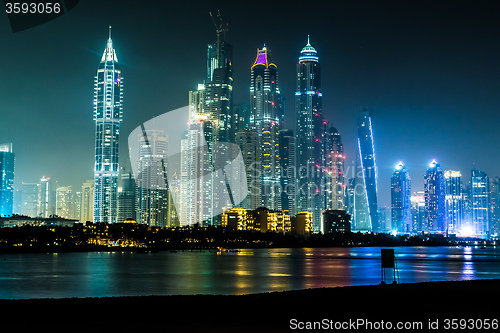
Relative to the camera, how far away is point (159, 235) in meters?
183

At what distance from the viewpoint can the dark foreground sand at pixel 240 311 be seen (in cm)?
1681

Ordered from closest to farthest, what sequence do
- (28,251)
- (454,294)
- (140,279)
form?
(454,294) < (140,279) < (28,251)

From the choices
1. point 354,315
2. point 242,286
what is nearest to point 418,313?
point 354,315

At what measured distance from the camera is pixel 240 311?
19.7 m

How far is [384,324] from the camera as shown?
664 inches

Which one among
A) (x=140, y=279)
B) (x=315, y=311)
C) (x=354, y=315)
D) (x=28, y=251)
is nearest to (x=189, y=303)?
(x=315, y=311)

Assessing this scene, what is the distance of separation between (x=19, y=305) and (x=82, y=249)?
140763 millimetres

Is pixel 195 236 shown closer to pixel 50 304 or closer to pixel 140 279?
pixel 140 279

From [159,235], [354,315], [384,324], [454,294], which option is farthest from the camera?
[159,235]

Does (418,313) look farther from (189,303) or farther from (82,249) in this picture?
(82,249)

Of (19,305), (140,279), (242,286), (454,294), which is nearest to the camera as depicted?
(19,305)

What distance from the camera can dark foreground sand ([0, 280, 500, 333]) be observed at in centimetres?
1681

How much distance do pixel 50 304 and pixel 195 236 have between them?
172723 mm

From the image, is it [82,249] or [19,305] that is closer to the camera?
[19,305]
